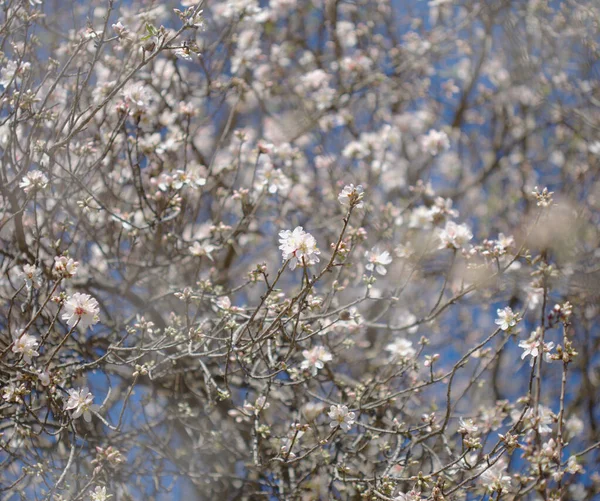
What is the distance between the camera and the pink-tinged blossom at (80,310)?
2654 millimetres

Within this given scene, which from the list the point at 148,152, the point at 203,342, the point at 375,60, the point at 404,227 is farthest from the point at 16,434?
the point at 375,60

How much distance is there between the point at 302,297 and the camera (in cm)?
263

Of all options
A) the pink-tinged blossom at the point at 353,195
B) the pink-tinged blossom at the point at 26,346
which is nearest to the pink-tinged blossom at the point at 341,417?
the pink-tinged blossom at the point at 353,195

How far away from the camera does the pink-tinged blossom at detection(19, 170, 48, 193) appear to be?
302 cm

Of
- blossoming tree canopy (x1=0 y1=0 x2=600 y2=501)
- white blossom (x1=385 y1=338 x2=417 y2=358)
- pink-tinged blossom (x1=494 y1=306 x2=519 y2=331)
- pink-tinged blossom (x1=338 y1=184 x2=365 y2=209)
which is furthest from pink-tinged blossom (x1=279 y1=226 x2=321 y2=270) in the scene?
white blossom (x1=385 y1=338 x2=417 y2=358)

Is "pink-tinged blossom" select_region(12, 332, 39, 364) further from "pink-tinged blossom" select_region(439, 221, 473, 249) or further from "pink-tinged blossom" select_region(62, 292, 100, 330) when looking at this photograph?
"pink-tinged blossom" select_region(439, 221, 473, 249)

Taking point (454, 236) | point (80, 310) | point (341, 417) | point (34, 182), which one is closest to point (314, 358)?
point (341, 417)

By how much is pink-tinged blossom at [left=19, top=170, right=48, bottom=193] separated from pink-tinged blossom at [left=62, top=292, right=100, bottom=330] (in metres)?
0.65

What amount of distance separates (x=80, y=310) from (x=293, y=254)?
89cm

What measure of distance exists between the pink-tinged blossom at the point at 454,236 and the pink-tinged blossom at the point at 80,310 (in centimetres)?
179

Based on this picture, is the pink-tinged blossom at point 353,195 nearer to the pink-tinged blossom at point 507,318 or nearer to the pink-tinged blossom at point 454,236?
the pink-tinged blossom at point 507,318

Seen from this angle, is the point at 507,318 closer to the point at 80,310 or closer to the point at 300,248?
the point at 300,248

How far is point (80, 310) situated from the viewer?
8.73ft

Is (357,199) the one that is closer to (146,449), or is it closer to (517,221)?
(146,449)
